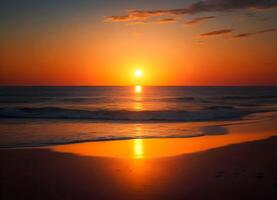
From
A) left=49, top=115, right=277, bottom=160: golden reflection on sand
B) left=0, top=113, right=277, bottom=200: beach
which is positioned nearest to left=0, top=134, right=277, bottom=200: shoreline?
left=0, top=113, right=277, bottom=200: beach

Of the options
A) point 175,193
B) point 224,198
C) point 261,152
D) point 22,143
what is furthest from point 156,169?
point 22,143

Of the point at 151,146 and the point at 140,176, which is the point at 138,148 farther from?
the point at 140,176

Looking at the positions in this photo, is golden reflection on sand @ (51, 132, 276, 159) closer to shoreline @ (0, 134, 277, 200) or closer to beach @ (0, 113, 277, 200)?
beach @ (0, 113, 277, 200)

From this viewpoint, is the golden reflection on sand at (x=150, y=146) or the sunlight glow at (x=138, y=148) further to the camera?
the golden reflection on sand at (x=150, y=146)

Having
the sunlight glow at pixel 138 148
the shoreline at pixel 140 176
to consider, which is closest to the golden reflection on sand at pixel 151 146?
the sunlight glow at pixel 138 148

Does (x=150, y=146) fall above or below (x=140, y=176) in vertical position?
below

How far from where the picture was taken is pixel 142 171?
8.04m

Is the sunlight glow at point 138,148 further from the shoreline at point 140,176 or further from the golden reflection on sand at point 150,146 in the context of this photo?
the shoreline at point 140,176

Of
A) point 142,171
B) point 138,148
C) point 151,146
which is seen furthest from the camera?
point 151,146

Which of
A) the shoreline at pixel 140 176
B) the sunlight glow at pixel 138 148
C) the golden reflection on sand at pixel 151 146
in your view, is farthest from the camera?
the golden reflection on sand at pixel 151 146

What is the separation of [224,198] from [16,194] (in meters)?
3.94

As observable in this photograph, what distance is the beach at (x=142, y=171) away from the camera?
6.48m

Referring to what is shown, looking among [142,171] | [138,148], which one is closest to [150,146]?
[138,148]

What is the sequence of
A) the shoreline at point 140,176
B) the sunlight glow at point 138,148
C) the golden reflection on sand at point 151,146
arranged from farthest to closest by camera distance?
the golden reflection on sand at point 151,146
the sunlight glow at point 138,148
the shoreline at point 140,176
